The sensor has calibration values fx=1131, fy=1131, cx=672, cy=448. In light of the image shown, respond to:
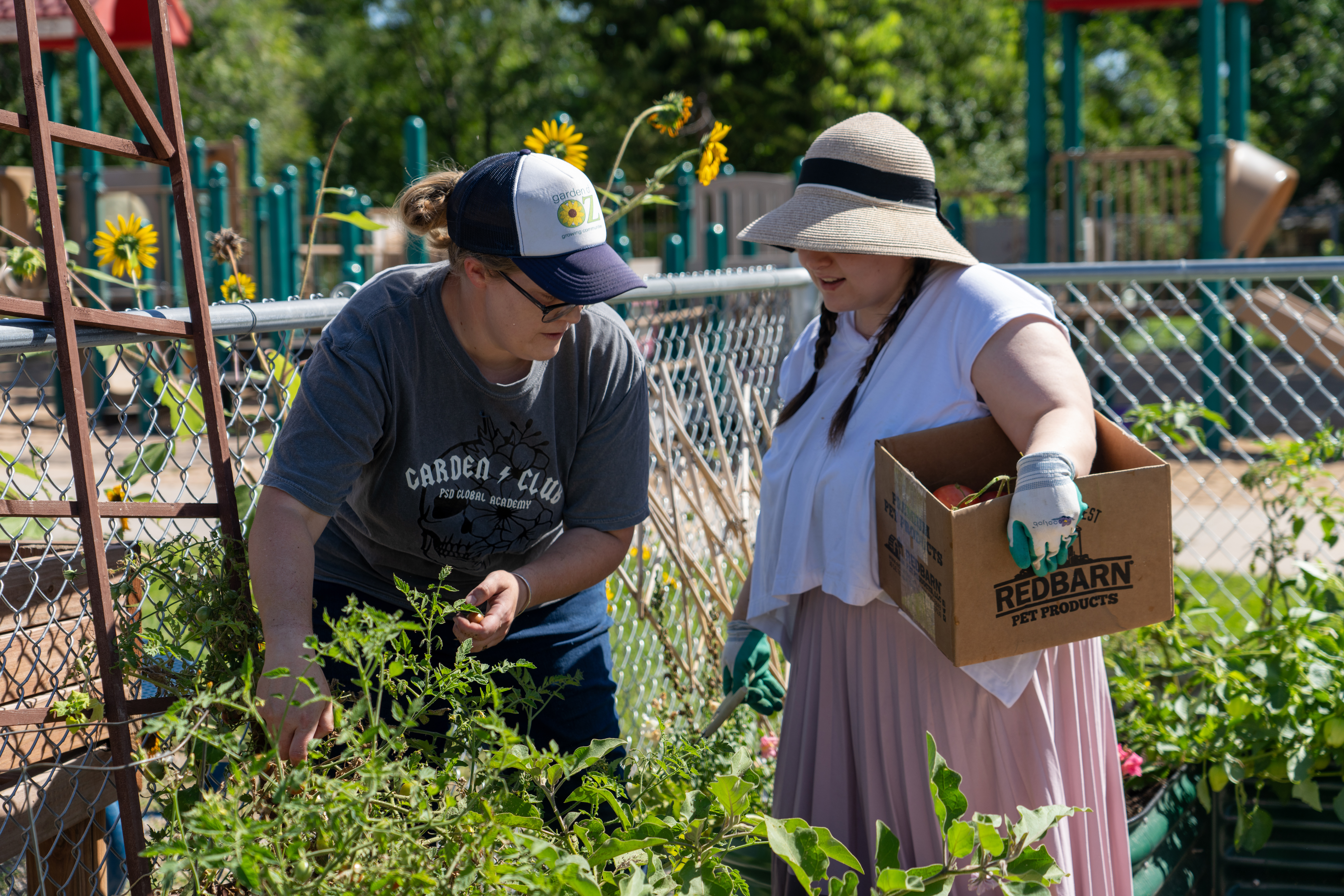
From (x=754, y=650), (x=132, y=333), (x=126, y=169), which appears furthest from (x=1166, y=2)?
(x=132, y=333)

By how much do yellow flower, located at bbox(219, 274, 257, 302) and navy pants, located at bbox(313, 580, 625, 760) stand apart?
710mm

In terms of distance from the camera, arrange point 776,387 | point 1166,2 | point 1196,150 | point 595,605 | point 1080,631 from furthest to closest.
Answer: point 1166,2
point 1196,150
point 776,387
point 595,605
point 1080,631

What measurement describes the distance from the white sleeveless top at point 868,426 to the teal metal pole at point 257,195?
24.1 ft

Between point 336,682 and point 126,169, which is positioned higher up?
point 126,169

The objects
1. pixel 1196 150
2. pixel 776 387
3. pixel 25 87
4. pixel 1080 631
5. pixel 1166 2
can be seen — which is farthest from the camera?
pixel 1166 2

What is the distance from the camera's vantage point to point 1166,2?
10.8m

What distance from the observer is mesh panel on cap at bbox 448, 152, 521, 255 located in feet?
5.33

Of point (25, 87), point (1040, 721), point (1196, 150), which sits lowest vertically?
point (1040, 721)

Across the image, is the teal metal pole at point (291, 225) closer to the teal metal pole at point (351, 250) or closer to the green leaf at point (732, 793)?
the teal metal pole at point (351, 250)

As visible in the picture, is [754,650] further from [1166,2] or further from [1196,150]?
[1166,2]

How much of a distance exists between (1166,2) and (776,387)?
30.4 feet

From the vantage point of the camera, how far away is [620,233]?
666cm

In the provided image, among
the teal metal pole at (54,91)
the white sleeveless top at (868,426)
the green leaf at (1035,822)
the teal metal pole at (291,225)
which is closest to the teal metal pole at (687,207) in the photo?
the teal metal pole at (291,225)

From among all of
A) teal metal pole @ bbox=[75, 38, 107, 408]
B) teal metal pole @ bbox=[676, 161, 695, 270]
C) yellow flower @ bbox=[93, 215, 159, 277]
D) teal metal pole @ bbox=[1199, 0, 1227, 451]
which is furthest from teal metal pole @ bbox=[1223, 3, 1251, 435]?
teal metal pole @ bbox=[75, 38, 107, 408]
